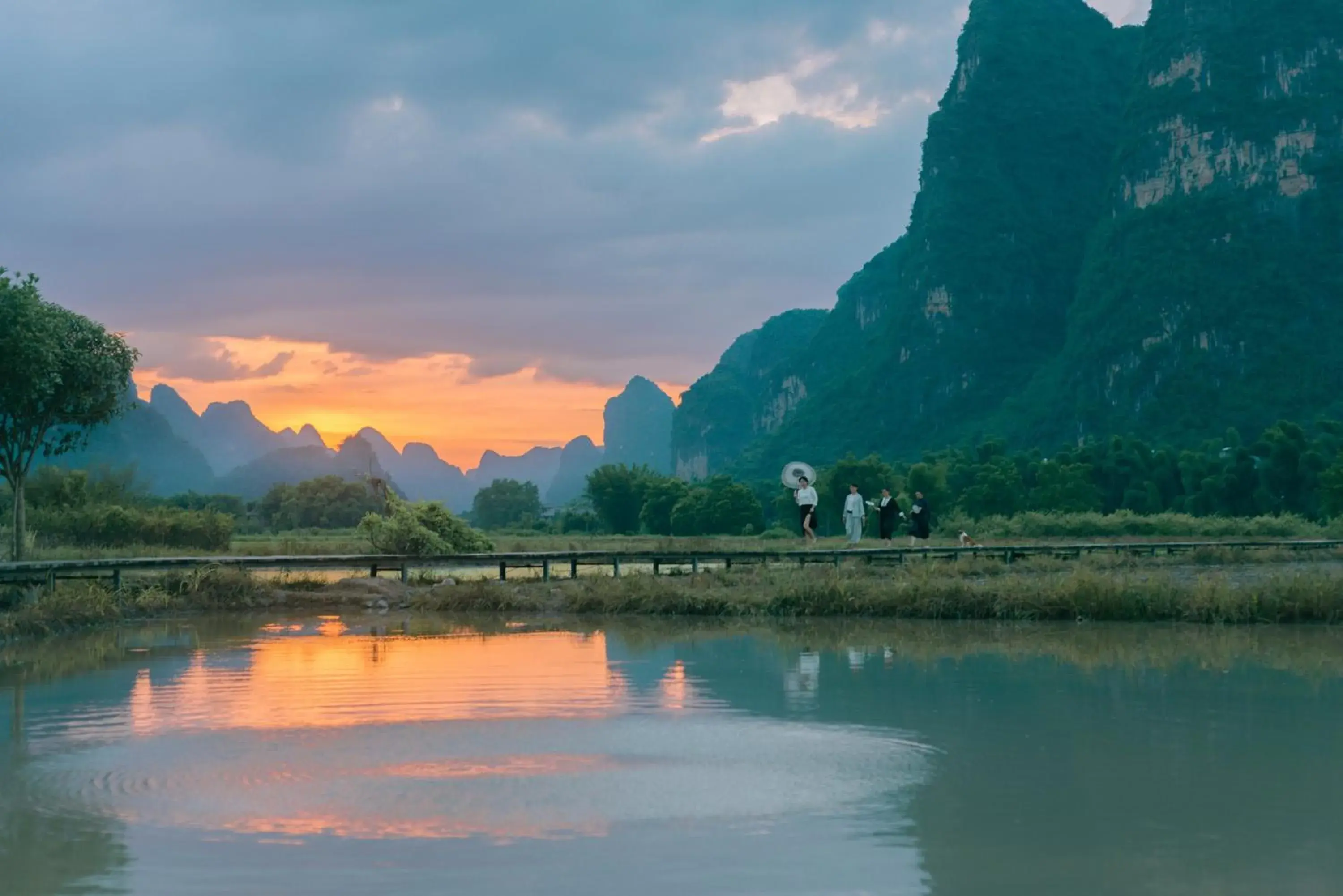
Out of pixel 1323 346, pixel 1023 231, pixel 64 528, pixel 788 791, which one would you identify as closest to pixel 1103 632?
pixel 788 791

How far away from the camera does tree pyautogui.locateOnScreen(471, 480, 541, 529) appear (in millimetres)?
129375

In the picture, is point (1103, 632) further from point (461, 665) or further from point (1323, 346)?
point (1323, 346)

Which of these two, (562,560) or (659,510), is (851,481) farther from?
(562,560)

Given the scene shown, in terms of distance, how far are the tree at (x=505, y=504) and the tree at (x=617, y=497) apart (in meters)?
31.2

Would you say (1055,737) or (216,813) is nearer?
(216,813)

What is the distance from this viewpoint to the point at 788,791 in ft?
28.8

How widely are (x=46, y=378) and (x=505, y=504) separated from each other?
10502 centimetres

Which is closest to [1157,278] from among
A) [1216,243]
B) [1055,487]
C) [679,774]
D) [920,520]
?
[1216,243]

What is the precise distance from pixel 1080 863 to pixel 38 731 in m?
8.36

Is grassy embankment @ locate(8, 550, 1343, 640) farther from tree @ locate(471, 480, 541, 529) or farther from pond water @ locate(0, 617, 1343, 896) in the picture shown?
tree @ locate(471, 480, 541, 529)

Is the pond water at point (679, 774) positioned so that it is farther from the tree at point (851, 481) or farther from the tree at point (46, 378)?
the tree at point (851, 481)

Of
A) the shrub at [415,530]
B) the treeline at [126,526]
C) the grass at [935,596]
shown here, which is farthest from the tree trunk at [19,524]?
the treeline at [126,526]

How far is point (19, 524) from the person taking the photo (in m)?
27.4

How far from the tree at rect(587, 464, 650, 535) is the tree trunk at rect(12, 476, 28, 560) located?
6552cm
